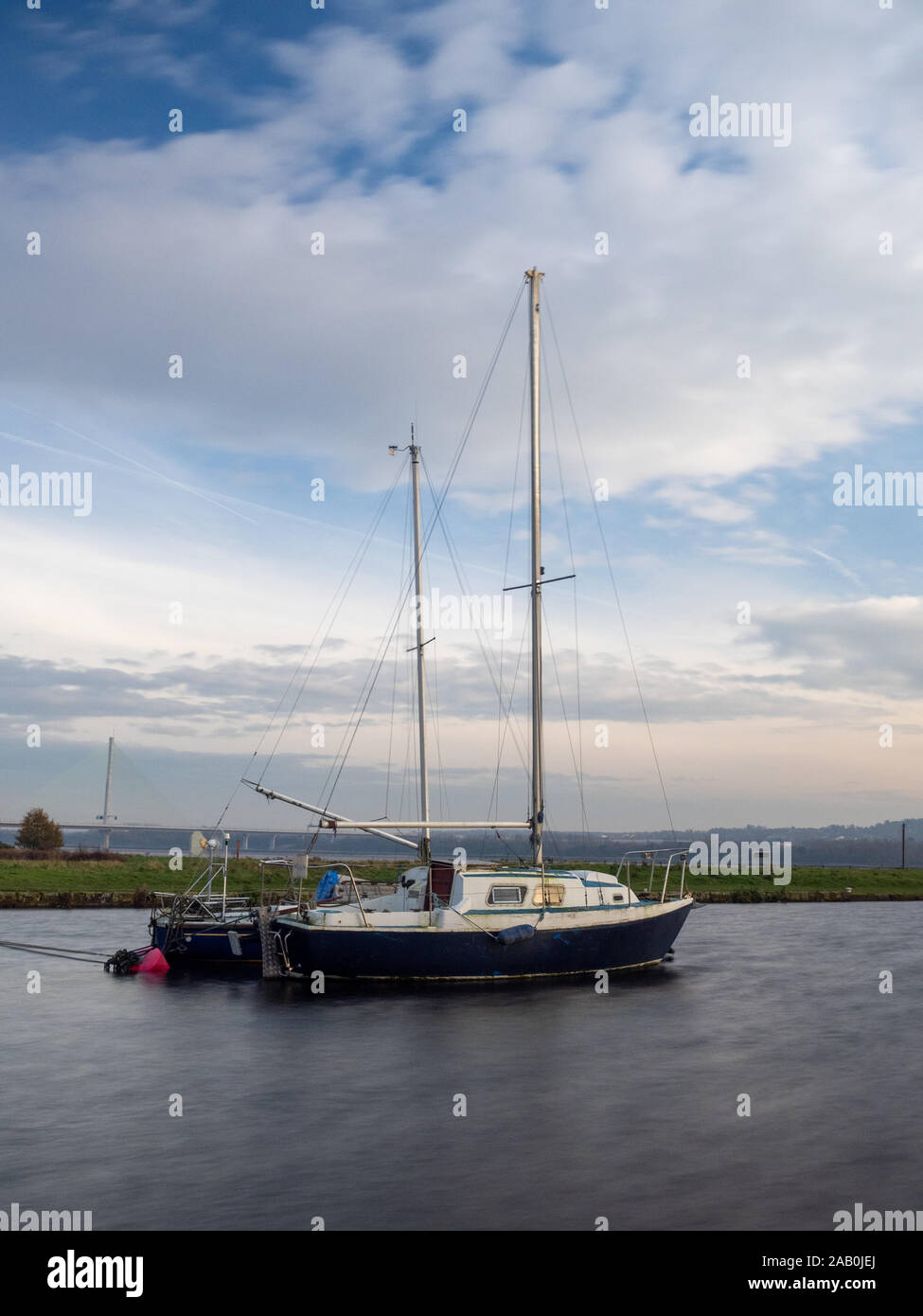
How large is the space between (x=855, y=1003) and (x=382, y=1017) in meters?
15.3

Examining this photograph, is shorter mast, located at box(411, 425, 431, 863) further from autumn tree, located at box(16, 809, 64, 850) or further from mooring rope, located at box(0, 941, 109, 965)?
autumn tree, located at box(16, 809, 64, 850)

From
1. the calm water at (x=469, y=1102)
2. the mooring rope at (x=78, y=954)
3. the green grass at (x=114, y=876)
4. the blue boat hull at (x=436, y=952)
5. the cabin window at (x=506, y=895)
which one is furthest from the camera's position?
the green grass at (x=114, y=876)

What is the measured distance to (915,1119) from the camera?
71.3ft

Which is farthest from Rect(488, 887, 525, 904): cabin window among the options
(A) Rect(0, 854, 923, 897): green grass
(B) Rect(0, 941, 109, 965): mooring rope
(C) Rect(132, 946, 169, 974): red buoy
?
(A) Rect(0, 854, 923, 897): green grass

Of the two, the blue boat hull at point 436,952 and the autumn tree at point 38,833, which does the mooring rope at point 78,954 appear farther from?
the autumn tree at point 38,833

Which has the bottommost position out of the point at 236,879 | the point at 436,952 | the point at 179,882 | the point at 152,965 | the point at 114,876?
the point at 179,882

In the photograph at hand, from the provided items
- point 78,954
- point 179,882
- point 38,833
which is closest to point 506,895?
point 78,954

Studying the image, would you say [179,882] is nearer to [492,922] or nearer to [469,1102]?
[492,922]

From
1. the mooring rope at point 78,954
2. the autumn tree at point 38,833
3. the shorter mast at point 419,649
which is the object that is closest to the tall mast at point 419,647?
the shorter mast at point 419,649

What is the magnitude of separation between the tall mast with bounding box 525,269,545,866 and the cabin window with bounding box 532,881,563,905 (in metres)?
1.28

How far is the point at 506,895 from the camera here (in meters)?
35.7

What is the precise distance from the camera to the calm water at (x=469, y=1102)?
664 inches

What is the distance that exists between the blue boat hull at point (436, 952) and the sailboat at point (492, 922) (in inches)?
1.2

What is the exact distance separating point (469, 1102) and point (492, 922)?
12641mm
